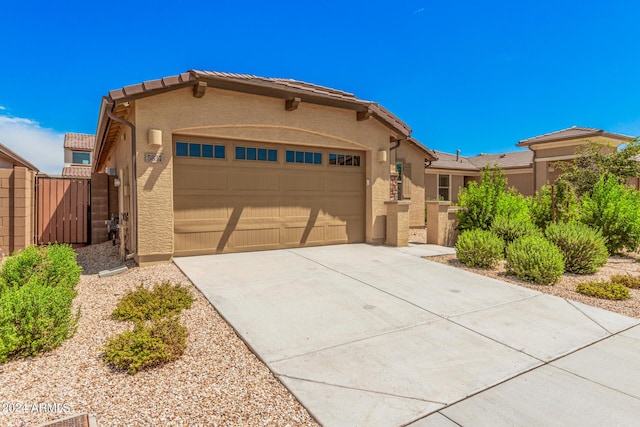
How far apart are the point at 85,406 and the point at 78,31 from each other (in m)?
13.9

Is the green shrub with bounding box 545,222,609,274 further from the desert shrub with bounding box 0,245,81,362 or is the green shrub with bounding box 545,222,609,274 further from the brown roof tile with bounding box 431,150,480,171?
the brown roof tile with bounding box 431,150,480,171

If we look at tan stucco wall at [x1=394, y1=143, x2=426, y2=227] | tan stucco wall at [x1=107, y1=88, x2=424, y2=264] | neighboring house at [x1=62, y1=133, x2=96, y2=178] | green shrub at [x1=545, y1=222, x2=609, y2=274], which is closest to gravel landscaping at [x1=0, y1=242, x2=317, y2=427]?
tan stucco wall at [x1=107, y1=88, x2=424, y2=264]

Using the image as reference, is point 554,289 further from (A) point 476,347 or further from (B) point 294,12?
(B) point 294,12

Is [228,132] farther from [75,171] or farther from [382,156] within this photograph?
[75,171]

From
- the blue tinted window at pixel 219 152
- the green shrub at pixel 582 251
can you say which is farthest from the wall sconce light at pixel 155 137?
the green shrub at pixel 582 251

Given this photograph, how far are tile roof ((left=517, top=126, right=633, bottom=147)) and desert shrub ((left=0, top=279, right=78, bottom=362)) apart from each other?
62.5ft

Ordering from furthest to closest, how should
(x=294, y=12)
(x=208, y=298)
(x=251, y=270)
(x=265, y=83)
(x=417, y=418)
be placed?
1. (x=294, y=12)
2. (x=265, y=83)
3. (x=251, y=270)
4. (x=208, y=298)
5. (x=417, y=418)

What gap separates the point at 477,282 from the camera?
597 cm

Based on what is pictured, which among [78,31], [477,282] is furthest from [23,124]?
[477,282]

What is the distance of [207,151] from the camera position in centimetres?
763

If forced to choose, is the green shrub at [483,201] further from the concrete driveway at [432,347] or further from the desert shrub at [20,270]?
the desert shrub at [20,270]

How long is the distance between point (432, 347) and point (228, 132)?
619 centimetres

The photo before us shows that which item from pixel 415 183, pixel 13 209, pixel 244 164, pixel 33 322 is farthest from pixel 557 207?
pixel 13 209

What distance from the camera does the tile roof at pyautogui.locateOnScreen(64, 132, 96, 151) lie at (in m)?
33.2
